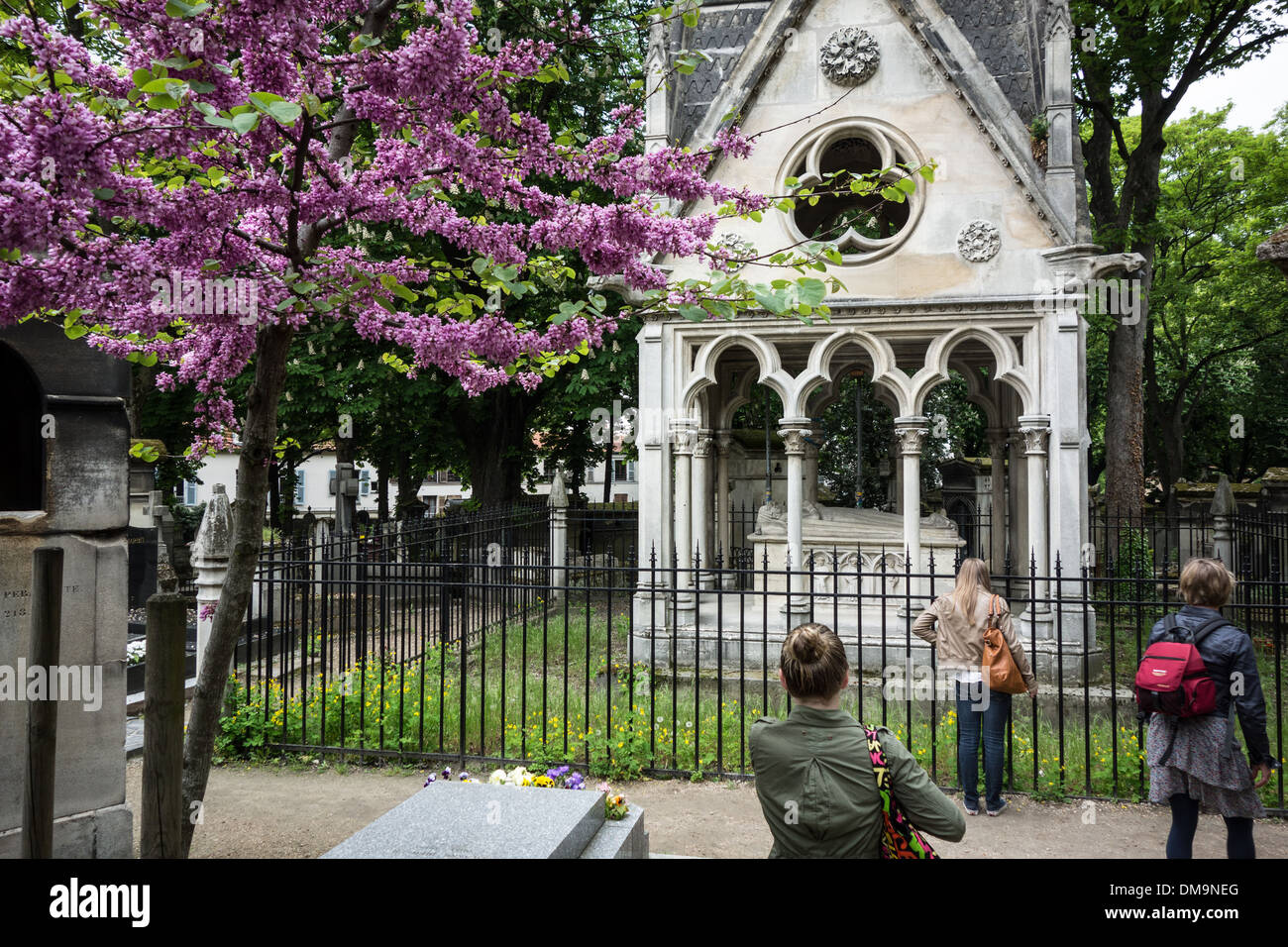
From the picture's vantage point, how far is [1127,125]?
→ 83.3 feet

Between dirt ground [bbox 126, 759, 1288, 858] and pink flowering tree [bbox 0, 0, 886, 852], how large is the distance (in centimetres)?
208

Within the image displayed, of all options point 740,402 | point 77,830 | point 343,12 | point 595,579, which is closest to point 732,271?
point 343,12

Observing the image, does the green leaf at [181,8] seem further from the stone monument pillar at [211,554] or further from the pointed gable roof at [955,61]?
the pointed gable roof at [955,61]

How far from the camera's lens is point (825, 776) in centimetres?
271

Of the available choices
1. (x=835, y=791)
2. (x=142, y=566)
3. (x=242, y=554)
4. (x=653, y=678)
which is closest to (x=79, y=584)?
(x=242, y=554)

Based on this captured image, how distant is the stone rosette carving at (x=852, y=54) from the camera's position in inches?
383

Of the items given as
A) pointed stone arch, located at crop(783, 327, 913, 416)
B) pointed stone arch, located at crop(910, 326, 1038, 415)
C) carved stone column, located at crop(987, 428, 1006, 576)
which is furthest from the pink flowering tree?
carved stone column, located at crop(987, 428, 1006, 576)

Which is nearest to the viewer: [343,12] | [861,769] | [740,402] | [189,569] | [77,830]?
[861,769]

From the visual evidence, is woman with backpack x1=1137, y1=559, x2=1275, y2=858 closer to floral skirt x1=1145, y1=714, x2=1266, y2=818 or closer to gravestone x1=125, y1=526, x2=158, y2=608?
floral skirt x1=1145, y1=714, x2=1266, y2=818

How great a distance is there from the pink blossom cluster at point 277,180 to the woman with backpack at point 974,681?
318 cm

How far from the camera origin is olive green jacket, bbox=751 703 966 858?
8.76 feet

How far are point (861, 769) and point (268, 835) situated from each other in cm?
418

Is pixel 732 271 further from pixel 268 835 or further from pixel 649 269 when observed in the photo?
pixel 268 835

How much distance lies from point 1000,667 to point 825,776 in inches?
126
